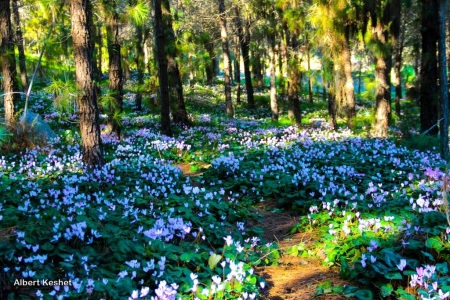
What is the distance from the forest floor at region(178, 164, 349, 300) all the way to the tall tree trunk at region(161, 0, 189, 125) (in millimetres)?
12170

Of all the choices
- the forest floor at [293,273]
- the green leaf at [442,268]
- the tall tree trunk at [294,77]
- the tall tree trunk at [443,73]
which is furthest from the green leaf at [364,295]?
the tall tree trunk at [294,77]

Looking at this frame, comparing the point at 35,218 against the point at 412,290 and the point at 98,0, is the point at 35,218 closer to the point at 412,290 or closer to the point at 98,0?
→ the point at 412,290

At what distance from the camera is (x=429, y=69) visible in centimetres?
1495

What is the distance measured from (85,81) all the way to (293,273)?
616 centimetres

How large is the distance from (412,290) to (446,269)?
440 millimetres

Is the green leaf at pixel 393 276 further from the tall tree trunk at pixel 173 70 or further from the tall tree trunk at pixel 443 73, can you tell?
the tall tree trunk at pixel 173 70

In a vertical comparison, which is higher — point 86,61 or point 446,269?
point 86,61

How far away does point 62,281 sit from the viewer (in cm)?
358

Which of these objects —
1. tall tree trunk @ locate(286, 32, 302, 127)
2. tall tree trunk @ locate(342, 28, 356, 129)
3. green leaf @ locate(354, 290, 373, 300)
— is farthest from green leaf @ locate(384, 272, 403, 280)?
tall tree trunk @ locate(286, 32, 302, 127)

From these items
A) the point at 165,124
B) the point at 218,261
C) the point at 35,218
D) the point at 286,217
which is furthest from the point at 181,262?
the point at 165,124

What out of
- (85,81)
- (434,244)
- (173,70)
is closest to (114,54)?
(173,70)

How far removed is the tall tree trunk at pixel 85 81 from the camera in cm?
814

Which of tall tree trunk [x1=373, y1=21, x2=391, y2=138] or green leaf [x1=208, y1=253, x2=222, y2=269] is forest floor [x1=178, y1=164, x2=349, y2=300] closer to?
green leaf [x1=208, y1=253, x2=222, y2=269]

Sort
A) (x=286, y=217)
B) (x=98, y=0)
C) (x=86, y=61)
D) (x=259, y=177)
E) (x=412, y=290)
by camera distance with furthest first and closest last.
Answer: (x=98, y=0) < (x=259, y=177) < (x=86, y=61) < (x=286, y=217) < (x=412, y=290)
